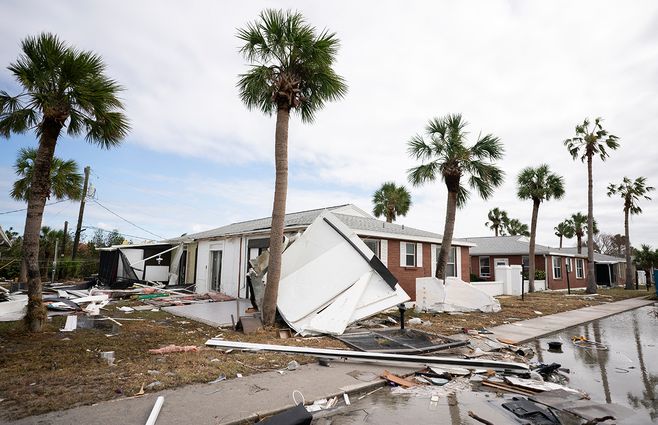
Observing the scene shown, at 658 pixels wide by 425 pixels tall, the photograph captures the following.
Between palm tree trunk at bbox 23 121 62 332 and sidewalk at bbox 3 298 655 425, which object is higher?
palm tree trunk at bbox 23 121 62 332

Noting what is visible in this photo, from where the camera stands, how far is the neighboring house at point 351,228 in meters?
16.0

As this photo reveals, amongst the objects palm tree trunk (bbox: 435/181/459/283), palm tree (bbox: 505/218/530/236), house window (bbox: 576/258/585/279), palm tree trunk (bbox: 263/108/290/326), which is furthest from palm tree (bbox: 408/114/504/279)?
palm tree (bbox: 505/218/530/236)

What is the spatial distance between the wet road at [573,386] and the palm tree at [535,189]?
1706cm

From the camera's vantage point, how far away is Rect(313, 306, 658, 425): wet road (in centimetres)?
461

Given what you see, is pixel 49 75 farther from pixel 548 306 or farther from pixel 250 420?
pixel 548 306

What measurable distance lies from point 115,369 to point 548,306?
58.7 feet

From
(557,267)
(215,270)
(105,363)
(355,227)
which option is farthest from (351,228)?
(557,267)

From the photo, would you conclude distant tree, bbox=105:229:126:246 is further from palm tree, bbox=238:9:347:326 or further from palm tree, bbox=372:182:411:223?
palm tree, bbox=238:9:347:326

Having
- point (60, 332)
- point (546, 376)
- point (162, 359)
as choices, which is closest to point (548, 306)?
point (546, 376)

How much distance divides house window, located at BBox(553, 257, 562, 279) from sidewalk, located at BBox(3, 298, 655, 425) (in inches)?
1208

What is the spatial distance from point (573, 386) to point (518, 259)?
26683 mm

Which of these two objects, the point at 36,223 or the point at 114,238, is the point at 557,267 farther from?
the point at 114,238

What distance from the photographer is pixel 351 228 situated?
14781 millimetres

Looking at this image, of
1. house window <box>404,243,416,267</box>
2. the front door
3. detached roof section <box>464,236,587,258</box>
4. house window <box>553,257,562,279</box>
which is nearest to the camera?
house window <box>404,243,416,267</box>
